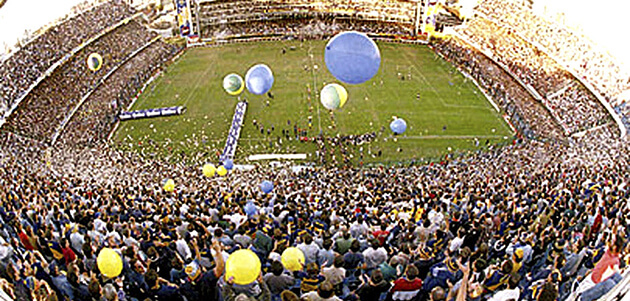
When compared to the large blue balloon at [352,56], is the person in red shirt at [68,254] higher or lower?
lower

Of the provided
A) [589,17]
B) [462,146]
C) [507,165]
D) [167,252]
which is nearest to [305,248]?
[167,252]

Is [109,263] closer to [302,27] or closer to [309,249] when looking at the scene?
[309,249]

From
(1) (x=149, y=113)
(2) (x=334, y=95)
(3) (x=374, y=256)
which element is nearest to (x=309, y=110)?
(1) (x=149, y=113)

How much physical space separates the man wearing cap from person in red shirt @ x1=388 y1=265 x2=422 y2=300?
2639mm

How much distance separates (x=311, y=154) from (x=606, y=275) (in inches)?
817

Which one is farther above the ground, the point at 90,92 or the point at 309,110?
the point at 90,92

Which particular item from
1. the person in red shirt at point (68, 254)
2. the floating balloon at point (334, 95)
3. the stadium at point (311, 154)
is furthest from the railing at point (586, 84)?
the person in red shirt at point (68, 254)

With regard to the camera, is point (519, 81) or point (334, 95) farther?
point (519, 81)

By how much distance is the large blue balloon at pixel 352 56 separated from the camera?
14070 millimetres

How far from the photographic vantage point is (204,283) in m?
7.19

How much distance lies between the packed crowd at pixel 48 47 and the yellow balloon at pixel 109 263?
2621 centimetres

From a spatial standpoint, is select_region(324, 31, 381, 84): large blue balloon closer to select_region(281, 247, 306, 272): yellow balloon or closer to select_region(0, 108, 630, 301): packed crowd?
select_region(0, 108, 630, 301): packed crowd

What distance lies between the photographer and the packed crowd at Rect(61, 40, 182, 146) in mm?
29661

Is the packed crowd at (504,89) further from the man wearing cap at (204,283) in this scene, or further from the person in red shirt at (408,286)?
the man wearing cap at (204,283)
